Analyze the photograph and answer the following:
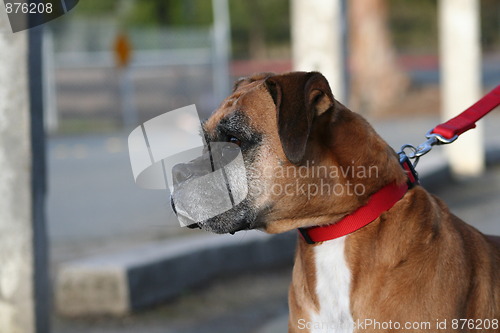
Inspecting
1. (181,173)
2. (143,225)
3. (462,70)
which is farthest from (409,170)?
(462,70)

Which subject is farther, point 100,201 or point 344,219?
point 100,201

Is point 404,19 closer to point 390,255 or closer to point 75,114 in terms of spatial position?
point 75,114

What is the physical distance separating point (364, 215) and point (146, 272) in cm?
288

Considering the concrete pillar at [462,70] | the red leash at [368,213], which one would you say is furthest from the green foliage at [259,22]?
the red leash at [368,213]

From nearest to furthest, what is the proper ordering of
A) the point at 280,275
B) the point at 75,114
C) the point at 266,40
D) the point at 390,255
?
1. the point at 390,255
2. the point at 280,275
3. the point at 75,114
4. the point at 266,40

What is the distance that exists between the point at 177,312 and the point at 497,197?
587cm

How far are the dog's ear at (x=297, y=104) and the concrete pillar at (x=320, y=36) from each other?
4.10 meters

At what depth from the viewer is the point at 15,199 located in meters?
4.42

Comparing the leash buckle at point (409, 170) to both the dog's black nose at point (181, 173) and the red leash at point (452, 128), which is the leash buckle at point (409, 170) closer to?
the red leash at point (452, 128)

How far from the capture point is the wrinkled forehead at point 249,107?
3217 millimetres

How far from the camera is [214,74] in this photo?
25.6 metres

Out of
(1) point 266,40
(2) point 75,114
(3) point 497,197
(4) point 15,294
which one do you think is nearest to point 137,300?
(4) point 15,294

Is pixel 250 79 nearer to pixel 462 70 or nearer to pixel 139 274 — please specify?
pixel 139 274

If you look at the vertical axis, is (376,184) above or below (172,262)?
above
